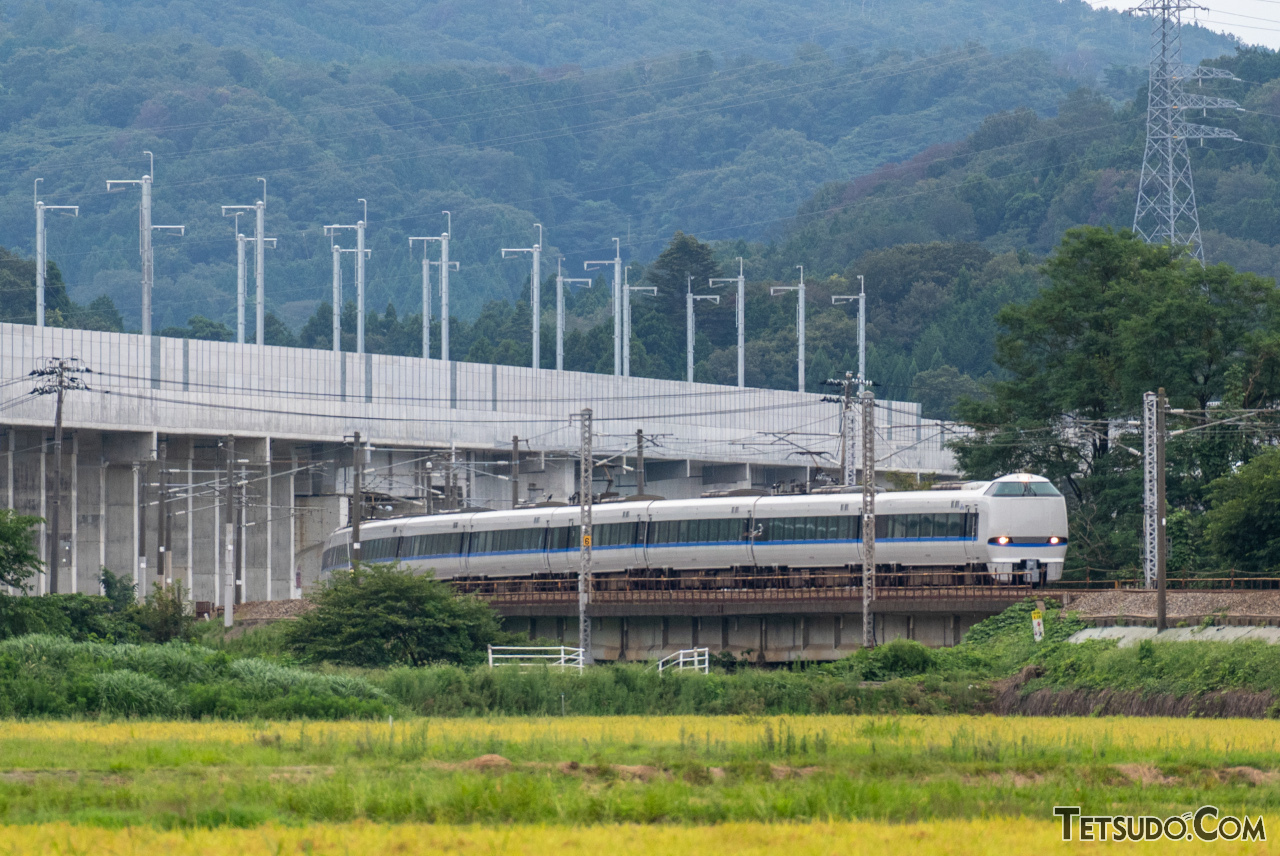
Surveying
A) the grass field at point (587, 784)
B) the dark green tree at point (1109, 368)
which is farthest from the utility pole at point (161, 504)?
the grass field at point (587, 784)

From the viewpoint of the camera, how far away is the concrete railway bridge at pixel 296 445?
302 ft

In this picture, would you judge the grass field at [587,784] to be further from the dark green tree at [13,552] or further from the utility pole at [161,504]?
the utility pole at [161,504]

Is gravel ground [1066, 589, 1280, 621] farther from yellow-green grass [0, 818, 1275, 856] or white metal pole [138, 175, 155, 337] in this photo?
white metal pole [138, 175, 155, 337]

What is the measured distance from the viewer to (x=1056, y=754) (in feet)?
103

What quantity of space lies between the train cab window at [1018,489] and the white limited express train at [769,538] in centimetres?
5

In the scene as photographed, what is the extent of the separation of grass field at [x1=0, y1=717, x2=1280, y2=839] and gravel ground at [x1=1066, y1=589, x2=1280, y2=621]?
15.4 meters

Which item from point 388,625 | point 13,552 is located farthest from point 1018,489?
point 13,552

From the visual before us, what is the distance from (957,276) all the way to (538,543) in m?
121

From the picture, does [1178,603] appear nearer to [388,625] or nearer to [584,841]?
[388,625]

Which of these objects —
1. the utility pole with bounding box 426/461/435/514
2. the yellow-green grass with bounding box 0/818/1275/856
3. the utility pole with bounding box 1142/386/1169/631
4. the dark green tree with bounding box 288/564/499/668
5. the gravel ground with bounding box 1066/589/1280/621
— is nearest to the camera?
the yellow-green grass with bounding box 0/818/1275/856

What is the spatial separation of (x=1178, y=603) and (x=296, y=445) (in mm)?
61855

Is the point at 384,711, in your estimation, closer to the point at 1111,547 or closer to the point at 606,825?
→ the point at 606,825

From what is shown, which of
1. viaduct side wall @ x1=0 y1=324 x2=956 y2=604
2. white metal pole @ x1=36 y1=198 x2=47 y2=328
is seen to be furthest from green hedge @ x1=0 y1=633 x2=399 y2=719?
white metal pole @ x1=36 y1=198 x2=47 y2=328

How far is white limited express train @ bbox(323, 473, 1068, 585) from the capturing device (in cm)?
6225
